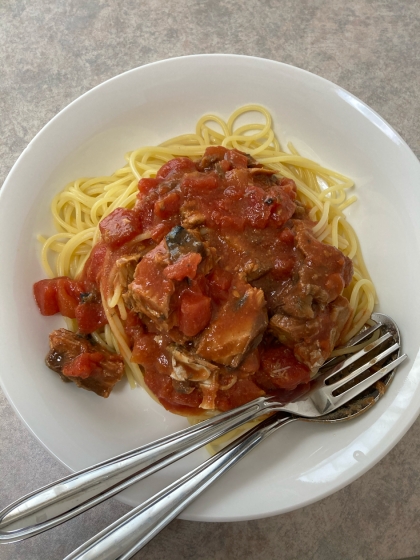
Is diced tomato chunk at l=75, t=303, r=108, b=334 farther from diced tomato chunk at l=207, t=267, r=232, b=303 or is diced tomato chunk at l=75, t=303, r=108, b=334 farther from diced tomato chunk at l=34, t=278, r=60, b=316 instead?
diced tomato chunk at l=207, t=267, r=232, b=303

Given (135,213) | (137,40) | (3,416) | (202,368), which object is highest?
(137,40)

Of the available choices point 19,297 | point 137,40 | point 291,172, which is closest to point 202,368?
point 19,297

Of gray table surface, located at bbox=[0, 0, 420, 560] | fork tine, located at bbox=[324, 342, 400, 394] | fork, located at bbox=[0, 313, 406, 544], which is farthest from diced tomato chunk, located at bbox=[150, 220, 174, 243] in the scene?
gray table surface, located at bbox=[0, 0, 420, 560]

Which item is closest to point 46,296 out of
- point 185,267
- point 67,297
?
point 67,297

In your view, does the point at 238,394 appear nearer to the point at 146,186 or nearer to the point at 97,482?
the point at 97,482

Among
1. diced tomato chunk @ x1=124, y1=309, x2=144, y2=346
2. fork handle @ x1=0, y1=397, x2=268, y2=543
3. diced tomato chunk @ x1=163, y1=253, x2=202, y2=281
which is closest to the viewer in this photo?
fork handle @ x1=0, y1=397, x2=268, y2=543

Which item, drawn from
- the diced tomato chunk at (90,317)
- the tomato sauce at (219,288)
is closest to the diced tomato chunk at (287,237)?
the tomato sauce at (219,288)

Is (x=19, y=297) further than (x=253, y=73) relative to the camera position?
No

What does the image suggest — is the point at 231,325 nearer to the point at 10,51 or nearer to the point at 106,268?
the point at 106,268
